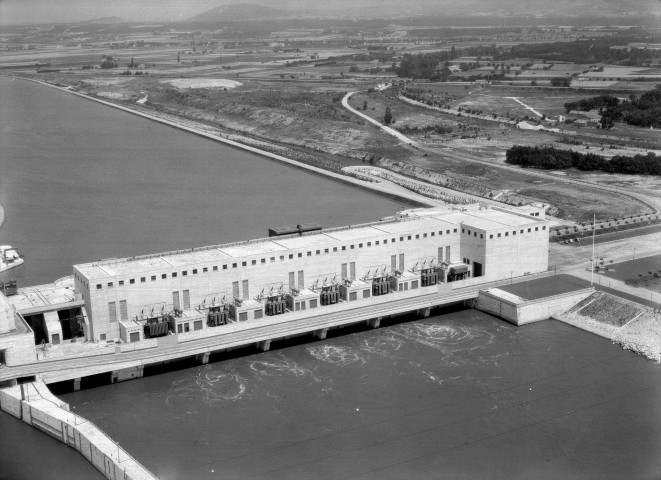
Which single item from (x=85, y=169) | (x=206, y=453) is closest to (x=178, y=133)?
(x=85, y=169)

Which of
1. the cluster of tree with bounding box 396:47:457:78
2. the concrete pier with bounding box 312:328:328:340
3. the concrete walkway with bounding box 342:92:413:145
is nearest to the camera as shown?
the concrete pier with bounding box 312:328:328:340

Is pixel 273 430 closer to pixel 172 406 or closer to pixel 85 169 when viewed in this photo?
pixel 172 406

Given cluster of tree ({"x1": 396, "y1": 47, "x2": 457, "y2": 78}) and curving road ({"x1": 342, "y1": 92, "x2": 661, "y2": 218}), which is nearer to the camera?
curving road ({"x1": 342, "y1": 92, "x2": 661, "y2": 218})

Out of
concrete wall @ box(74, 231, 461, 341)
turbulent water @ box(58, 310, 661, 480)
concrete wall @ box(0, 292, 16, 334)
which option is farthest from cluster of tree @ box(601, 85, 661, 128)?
concrete wall @ box(0, 292, 16, 334)

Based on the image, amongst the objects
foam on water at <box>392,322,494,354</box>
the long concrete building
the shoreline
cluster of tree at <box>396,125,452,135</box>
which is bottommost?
the shoreline

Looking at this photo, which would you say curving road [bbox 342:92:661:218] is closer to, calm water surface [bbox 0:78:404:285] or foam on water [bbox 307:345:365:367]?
calm water surface [bbox 0:78:404:285]

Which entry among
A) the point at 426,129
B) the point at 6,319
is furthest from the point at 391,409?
the point at 426,129

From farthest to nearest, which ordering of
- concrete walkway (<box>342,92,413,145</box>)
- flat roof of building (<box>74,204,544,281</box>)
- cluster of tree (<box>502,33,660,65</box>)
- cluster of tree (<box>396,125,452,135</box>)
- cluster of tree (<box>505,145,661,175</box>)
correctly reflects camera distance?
cluster of tree (<box>502,33,660,65</box>)
cluster of tree (<box>396,125,452,135</box>)
concrete walkway (<box>342,92,413,145</box>)
cluster of tree (<box>505,145,661,175</box>)
flat roof of building (<box>74,204,544,281</box>)
